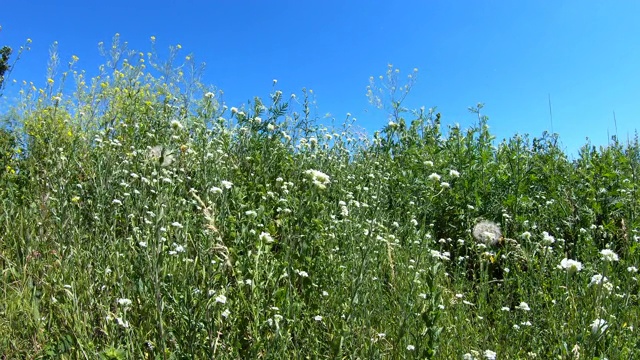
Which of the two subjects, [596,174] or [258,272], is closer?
[258,272]

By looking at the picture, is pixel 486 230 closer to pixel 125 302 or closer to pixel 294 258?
pixel 294 258

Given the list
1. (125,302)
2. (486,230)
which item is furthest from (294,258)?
(486,230)

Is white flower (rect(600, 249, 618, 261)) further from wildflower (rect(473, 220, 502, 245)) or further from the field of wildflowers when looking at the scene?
wildflower (rect(473, 220, 502, 245))

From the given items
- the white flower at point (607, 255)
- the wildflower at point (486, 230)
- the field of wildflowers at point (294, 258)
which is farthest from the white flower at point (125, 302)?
the wildflower at point (486, 230)

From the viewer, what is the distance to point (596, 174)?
499cm

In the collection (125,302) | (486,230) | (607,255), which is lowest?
(125,302)

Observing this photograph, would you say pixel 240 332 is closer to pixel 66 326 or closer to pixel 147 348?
pixel 147 348

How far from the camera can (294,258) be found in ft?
9.30

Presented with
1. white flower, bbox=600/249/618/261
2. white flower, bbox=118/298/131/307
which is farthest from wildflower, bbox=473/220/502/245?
white flower, bbox=118/298/131/307

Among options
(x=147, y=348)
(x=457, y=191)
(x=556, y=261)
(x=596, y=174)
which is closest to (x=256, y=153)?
(x=457, y=191)

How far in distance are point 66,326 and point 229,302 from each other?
1099 millimetres

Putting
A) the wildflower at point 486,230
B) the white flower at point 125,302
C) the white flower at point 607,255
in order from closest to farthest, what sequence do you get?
the white flower at point 607,255 < the white flower at point 125,302 < the wildflower at point 486,230

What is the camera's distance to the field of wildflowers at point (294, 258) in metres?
2.15

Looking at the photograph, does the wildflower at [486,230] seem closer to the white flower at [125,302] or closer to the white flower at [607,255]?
the white flower at [607,255]
